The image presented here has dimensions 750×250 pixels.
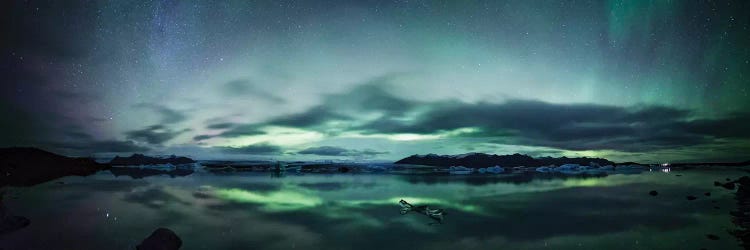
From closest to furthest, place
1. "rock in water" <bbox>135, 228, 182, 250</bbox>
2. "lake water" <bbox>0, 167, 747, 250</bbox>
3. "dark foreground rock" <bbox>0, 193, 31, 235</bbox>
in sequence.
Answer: "rock in water" <bbox>135, 228, 182, 250</bbox> → "lake water" <bbox>0, 167, 747, 250</bbox> → "dark foreground rock" <bbox>0, 193, 31, 235</bbox>

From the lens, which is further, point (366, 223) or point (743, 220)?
point (366, 223)

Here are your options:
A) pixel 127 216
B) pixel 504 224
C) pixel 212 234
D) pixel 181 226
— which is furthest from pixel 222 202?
pixel 504 224

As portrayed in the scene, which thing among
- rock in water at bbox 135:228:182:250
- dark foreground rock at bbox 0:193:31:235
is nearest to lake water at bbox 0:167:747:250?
dark foreground rock at bbox 0:193:31:235

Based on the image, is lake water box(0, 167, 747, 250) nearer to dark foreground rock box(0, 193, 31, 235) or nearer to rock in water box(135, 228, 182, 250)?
dark foreground rock box(0, 193, 31, 235)

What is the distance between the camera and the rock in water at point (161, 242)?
10625 mm

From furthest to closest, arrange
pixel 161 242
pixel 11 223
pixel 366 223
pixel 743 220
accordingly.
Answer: pixel 366 223 → pixel 743 220 → pixel 11 223 → pixel 161 242

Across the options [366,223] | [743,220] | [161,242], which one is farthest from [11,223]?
[743,220]

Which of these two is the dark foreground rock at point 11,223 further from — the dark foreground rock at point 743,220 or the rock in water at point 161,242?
the dark foreground rock at point 743,220

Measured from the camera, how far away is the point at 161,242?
1088 centimetres

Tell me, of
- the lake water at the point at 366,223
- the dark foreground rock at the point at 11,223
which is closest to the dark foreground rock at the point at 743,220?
the lake water at the point at 366,223

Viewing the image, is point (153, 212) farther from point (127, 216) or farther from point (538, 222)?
point (538, 222)

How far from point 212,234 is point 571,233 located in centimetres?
1260

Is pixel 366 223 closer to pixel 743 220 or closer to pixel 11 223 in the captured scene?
pixel 11 223

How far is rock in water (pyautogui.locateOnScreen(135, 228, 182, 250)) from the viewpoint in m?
10.6
